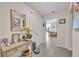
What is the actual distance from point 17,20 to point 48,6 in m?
0.61

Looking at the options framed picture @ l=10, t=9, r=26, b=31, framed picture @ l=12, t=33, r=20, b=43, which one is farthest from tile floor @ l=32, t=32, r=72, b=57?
framed picture @ l=10, t=9, r=26, b=31

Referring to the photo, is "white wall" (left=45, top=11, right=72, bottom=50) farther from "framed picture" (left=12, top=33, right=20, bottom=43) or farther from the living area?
"framed picture" (left=12, top=33, right=20, bottom=43)

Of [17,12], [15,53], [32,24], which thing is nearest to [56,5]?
[32,24]

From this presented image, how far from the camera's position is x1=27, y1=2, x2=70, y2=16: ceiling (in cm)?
156

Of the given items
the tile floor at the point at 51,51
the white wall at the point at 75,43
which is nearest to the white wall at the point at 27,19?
the tile floor at the point at 51,51

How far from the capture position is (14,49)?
1458mm

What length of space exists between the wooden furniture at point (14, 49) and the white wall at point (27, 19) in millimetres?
166

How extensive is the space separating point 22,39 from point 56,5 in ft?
2.83

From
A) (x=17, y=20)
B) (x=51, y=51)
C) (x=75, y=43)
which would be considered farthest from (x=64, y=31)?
(x=17, y=20)

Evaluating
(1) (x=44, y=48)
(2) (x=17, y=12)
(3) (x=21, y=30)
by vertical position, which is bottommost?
(1) (x=44, y=48)

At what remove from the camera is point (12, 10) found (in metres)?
Answer: 1.50

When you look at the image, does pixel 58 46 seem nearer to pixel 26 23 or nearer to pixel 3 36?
pixel 26 23

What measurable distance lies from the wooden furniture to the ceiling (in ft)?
2.15

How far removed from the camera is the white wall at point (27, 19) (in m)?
1.43
